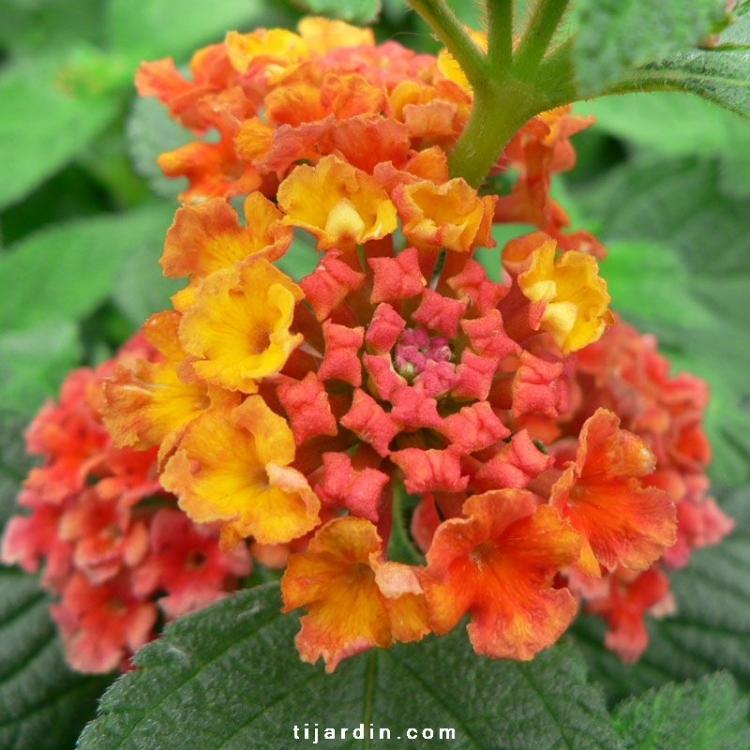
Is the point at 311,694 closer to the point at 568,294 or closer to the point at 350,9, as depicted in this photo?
the point at 568,294

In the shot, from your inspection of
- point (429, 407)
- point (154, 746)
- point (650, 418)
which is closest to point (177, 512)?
point (154, 746)

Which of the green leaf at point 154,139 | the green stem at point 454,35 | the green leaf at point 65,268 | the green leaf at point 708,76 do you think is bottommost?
the green leaf at point 65,268

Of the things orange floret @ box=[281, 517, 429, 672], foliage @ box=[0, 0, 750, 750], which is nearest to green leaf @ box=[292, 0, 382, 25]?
foliage @ box=[0, 0, 750, 750]

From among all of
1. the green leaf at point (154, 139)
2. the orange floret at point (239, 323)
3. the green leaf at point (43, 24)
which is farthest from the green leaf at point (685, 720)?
the green leaf at point (43, 24)

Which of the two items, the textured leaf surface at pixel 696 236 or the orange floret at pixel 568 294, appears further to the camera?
the textured leaf surface at pixel 696 236

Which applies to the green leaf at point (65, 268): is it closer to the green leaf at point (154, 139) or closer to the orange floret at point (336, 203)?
the green leaf at point (154, 139)

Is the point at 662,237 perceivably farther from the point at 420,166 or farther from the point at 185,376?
the point at 185,376

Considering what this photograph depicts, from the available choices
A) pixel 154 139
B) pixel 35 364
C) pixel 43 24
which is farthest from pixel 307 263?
pixel 43 24
